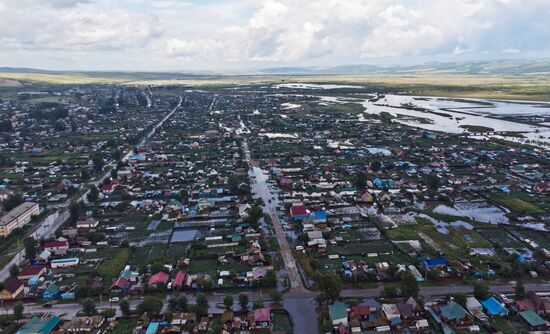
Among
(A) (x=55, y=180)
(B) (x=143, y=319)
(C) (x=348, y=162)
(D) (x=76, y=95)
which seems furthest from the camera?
(D) (x=76, y=95)

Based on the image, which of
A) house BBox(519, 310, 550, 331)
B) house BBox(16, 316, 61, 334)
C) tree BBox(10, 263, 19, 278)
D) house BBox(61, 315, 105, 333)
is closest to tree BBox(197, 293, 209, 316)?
house BBox(61, 315, 105, 333)

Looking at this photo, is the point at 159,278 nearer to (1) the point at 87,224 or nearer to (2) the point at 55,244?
(2) the point at 55,244

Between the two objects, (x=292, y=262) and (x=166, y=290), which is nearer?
(x=166, y=290)

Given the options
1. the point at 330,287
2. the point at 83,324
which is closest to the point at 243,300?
the point at 330,287

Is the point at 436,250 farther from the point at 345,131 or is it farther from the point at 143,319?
the point at 345,131

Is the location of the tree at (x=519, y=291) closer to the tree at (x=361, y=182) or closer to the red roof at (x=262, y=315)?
the red roof at (x=262, y=315)

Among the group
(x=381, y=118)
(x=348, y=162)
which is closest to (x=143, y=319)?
(x=348, y=162)
